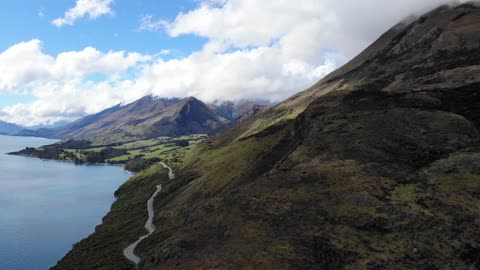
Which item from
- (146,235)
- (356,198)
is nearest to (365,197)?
(356,198)

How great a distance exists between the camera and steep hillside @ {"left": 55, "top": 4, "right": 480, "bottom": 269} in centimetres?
4859

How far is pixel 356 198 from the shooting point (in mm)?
60156

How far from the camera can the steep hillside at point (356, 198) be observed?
4859cm

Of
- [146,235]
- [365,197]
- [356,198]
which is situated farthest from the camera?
[146,235]

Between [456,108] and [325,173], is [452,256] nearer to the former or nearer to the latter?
[325,173]

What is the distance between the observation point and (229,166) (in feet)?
450

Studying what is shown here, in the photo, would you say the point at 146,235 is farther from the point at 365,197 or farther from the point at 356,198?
the point at 365,197

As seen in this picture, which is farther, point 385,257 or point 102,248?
point 102,248

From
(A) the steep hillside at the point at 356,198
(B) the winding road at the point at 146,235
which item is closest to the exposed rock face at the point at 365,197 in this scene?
(A) the steep hillside at the point at 356,198

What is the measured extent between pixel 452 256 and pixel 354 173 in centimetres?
2576

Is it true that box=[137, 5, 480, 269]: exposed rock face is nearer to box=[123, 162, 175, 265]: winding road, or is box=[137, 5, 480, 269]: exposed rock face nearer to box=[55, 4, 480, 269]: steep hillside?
box=[55, 4, 480, 269]: steep hillside

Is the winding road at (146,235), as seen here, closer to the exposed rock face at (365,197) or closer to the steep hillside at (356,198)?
the steep hillside at (356,198)

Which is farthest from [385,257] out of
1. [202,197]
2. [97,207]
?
[97,207]

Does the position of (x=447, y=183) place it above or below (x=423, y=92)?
→ below
